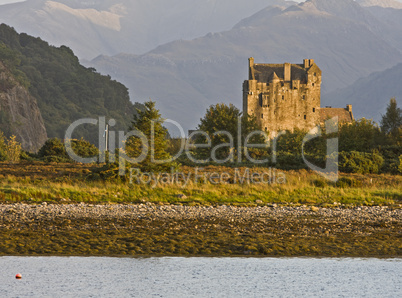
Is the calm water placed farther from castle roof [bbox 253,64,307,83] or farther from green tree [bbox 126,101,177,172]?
castle roof [bbox 253,64,307,83]

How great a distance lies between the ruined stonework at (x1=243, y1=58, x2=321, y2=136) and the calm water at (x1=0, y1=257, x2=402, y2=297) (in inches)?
4078

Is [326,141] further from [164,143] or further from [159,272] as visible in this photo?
[159,272]

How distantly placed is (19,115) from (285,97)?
4907cm

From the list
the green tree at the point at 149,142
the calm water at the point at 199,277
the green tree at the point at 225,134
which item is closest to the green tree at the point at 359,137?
the green tree at the point at 225,134

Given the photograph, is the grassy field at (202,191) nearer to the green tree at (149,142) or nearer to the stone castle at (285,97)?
→ the green tree at (149,142)

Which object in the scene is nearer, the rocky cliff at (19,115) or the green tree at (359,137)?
the green tree at (359,137)

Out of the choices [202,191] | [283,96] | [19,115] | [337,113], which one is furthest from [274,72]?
[202,191]

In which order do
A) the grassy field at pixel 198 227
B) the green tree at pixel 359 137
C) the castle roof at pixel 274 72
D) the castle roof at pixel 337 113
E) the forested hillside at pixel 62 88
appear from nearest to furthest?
the grassy field at pixel 198 227 → the green tree at pixel 359 137 → the castle roof at pixel 337 113 → the castle roof at pixel 274 72 → the forested hillside at pixel 62 88

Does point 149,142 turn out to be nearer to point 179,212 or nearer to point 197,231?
point 179,212

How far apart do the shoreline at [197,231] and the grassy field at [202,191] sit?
2277 mm

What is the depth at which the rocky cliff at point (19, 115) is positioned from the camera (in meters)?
109

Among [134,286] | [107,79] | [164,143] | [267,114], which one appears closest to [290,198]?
[164,143]

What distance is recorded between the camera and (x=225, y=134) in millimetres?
61156

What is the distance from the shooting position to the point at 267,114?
12219 centimetres
